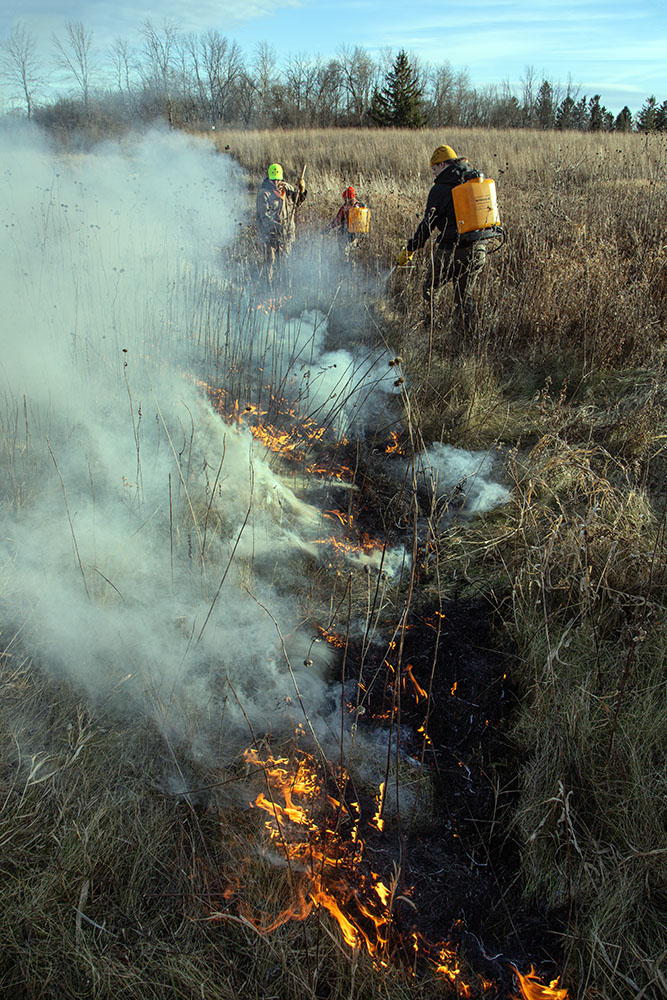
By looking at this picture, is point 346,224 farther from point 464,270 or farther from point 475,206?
point 475,206

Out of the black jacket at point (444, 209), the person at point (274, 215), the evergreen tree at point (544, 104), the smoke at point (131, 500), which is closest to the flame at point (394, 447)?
the smoke at point (131, 500)

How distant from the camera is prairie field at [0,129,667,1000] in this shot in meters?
1.72

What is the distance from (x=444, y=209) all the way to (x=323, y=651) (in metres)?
4.16

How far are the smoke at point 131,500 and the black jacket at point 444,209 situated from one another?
1542mm

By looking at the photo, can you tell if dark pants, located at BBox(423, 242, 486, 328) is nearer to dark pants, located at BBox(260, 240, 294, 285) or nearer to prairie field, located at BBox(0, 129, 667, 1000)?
prairie field, located at BBox(0, 129, 667, 1000)

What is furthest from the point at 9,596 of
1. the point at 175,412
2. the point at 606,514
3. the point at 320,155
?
the point at 320,155

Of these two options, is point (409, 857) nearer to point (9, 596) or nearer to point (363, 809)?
point (363, 809)

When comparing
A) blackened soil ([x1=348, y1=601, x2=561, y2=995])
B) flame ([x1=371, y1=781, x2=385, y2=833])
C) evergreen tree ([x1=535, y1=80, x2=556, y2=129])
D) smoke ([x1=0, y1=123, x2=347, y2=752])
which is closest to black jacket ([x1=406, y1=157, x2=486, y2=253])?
smoke ([x1=0, y1=123, x2=347, y2=752])

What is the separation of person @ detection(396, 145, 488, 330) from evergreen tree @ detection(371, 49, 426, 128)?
24586 millimetres

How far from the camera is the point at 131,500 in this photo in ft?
9.87

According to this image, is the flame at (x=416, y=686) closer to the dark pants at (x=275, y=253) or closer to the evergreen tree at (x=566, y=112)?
the dark pants at (x=275, y=253)

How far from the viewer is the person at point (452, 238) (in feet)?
16.1

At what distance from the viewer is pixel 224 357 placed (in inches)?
183

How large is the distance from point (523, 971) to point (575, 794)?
56cm
